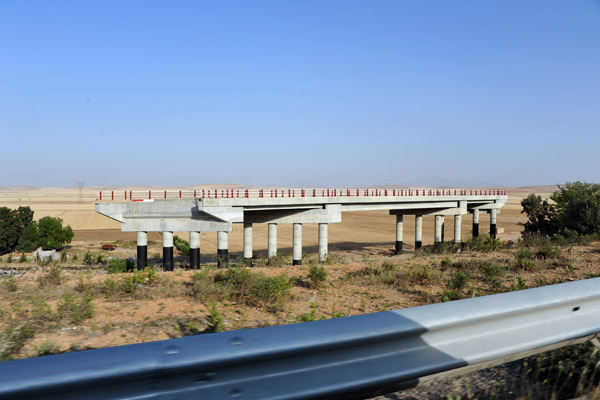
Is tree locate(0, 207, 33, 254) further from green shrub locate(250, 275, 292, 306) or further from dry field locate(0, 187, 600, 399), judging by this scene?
green shrub locate(250, 275, 292, 306)

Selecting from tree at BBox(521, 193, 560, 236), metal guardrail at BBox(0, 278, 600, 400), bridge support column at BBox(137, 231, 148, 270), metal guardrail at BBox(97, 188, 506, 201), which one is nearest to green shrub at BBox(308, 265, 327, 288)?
metal guardrail at BBox(0, 278, 600, 400)

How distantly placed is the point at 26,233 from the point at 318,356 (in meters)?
52.1

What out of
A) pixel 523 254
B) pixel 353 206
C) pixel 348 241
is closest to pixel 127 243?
pixel 348 241

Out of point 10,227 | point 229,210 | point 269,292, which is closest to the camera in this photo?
point 269,292

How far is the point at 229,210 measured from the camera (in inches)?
1133

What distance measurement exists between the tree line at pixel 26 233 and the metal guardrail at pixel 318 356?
49794mm

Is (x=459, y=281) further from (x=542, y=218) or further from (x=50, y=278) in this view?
(x=542, y=218)

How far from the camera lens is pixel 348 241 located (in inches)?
2190

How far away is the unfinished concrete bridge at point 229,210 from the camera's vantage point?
1139 inches

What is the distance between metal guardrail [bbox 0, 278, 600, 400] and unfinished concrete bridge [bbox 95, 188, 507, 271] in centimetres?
2086

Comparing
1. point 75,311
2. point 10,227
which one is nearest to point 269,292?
point 75,311

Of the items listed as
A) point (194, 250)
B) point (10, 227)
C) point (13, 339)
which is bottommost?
point (194, 250)

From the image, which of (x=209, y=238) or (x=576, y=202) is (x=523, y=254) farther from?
(x=209, y=238)

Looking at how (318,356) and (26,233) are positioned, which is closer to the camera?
(318,356)
